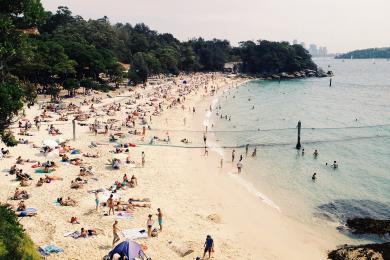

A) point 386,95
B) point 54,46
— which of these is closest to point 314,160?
point 54,46

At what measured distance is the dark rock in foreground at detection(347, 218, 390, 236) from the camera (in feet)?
68.9

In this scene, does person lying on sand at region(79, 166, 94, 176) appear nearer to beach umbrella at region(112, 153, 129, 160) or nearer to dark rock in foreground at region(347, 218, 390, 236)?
beach umbrella at region(112, 153, 129, 160)

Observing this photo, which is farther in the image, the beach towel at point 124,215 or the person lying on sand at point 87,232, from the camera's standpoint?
the beach towel at point 124,215

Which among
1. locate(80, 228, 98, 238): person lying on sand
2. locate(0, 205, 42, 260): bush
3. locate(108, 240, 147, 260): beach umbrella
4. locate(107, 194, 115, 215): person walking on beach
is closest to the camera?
locate(0, 205, 42, 260): bush

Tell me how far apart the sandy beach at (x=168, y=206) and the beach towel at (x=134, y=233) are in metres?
Answer: 0.56

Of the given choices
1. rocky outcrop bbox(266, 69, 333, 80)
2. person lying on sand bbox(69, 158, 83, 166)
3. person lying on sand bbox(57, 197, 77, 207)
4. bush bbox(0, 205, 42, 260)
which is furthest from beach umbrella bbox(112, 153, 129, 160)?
rocky outcrop bbox(266, 69, 333, 80)

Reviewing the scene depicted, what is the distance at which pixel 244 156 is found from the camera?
117 ft

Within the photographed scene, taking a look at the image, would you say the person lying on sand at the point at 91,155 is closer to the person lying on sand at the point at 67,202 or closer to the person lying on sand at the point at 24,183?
the person lying on sand at the point at 24,183

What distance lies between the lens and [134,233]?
1805cm

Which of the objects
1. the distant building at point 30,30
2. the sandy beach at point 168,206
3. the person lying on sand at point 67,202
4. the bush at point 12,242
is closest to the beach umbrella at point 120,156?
the sandy beach at point 168,206

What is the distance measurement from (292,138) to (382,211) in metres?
Result: 21.1

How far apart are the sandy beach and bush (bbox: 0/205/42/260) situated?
448 cm

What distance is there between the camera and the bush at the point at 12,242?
32.6 feet

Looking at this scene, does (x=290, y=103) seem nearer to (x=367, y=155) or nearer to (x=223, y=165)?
(x=367, y=155)
